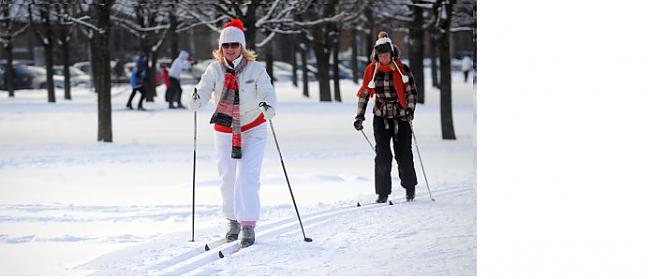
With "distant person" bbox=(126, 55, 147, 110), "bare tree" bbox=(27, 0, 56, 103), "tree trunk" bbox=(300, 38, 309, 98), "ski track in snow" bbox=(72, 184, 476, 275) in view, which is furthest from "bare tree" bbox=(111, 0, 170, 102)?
"ski track in snow" bbox=(72, 184, 476, 275)

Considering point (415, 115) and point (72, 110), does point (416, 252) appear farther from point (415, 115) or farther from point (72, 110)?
point (72, 110)

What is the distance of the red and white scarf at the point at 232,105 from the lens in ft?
19.1

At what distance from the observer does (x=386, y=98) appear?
22.3 feet

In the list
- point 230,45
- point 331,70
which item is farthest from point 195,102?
point 331,70

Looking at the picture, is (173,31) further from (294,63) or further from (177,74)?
(294,63)

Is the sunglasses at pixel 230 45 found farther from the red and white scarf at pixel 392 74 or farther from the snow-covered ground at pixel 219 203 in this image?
the red and white scarf at pixel 392 74

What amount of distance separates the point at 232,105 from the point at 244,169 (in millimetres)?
350

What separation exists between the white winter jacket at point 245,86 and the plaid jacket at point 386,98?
40.7 inches

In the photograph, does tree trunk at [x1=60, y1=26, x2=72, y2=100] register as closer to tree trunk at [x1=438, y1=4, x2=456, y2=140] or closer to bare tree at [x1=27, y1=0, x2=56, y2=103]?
bare tree at [x1=27, y1=0, x2=56, y2=103]

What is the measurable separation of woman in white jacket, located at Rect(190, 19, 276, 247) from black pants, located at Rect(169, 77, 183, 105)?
123 inches

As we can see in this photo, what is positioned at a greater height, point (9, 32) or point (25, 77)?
point (9, 32)

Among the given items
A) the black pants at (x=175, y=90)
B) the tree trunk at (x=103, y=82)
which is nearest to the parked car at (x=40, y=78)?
the tree trunk at (x=103, y=82)

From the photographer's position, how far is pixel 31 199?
668cm
